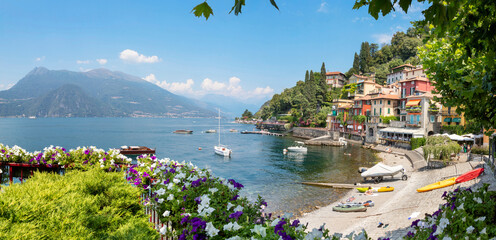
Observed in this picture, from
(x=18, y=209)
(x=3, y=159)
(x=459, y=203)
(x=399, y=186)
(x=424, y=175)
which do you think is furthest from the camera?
(x=424, y=175)

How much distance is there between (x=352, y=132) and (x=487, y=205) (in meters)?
57.1

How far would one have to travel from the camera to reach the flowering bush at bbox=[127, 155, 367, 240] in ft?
8.23

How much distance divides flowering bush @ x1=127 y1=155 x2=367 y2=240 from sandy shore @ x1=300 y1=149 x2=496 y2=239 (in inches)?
302

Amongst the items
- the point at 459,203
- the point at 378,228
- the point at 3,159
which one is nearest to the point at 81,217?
the point at 3,159

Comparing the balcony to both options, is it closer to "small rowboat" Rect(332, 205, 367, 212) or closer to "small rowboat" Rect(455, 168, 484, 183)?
"small rowboat" Rect(455, 168, 484, 183)

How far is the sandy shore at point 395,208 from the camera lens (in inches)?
465

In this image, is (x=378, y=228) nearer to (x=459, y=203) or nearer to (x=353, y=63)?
(x=459, y=203)

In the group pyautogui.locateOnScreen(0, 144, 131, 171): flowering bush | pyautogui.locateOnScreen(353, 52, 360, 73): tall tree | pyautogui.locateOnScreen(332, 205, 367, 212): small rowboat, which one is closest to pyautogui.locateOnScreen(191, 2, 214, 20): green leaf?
pyautogui.locateOnScreen(0, 144, 131, 171): flowering bush

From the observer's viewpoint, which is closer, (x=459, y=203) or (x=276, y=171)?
(x=459, y=203)

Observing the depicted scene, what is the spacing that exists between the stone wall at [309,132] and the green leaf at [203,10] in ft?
214

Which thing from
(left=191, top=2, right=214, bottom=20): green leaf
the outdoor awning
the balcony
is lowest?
(left=191, top=2, right=214, bottom=20): green leaf

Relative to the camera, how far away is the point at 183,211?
12.2 ft

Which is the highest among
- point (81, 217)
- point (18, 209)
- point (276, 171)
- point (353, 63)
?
point (353, 63)

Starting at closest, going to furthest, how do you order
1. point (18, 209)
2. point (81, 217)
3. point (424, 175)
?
point (18, 209), point (81, 217), point (424, 175)
